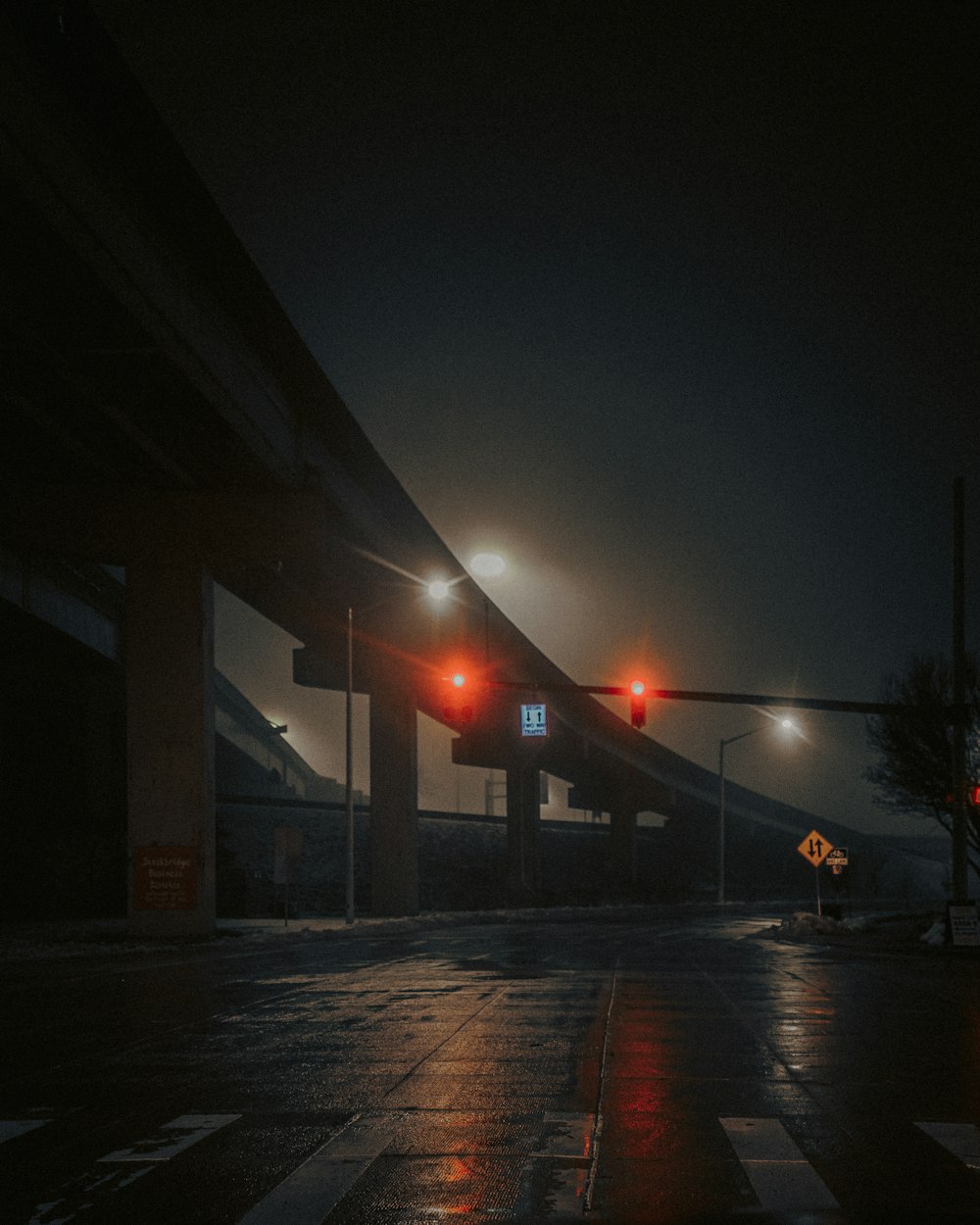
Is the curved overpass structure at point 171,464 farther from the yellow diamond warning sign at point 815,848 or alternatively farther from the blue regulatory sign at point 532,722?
the yellow diamond warning sign at point 815,848

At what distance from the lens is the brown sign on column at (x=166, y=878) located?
37.3m

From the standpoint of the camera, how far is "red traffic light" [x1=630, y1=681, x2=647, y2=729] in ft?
113

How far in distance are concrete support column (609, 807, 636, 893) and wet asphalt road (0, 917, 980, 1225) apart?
9256cm

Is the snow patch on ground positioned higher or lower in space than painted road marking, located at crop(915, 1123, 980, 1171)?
lower

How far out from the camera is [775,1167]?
794cm

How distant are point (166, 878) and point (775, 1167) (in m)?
31.5

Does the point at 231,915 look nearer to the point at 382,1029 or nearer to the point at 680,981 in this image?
the point at 680,981

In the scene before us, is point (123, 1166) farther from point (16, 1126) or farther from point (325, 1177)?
point (16, 1126)

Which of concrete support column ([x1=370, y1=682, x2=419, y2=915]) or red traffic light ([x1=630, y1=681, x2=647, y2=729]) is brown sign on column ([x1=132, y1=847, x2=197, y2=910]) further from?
concrete support column ([x1=370, y1=682, x2=419, y2=915])

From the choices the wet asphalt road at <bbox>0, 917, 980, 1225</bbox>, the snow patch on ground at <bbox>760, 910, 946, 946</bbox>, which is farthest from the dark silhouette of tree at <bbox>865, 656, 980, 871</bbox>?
the wet asphalt road at <bbox>0, 917, 980, 1225</bbox>

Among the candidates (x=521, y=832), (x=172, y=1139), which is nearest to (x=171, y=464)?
(x=172, y=1139)

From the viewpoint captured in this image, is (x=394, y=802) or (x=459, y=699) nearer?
(x=459, y=699)

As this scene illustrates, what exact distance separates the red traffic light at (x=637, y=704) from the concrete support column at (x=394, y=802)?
26.4 metres

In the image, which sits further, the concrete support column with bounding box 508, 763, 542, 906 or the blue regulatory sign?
the concrete support column with bounding box 508, 763, 542, 906
